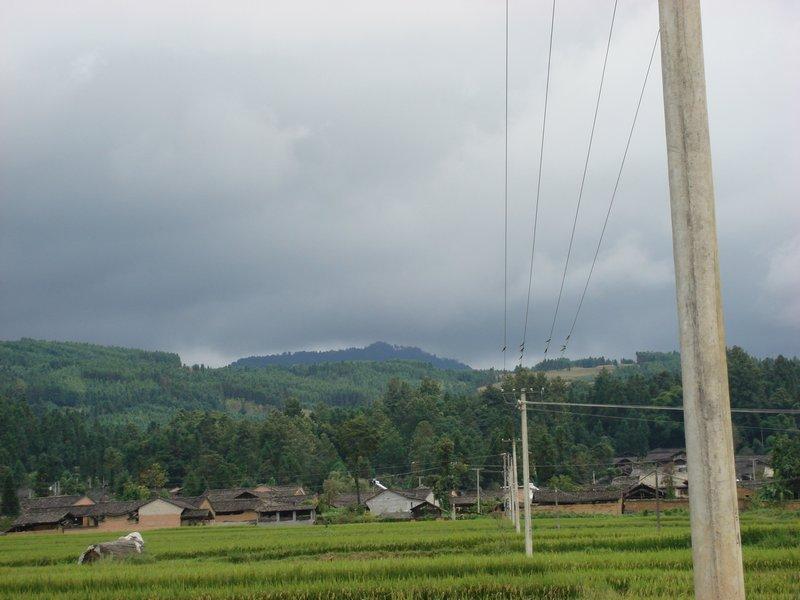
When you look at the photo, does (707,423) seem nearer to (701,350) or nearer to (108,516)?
(701,350)

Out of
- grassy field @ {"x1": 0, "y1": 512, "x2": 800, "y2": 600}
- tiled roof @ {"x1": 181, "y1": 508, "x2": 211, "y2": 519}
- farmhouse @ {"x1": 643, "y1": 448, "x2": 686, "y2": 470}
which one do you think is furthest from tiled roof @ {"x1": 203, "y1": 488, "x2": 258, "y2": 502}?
grassy field @ {"x1": 0, "y1": 512, "x2": 800, "y2": 600}

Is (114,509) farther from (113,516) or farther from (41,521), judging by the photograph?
(41,521)

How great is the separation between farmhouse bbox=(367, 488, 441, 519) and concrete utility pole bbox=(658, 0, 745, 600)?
93.6 metres

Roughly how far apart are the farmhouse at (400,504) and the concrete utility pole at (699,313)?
93.6 meters

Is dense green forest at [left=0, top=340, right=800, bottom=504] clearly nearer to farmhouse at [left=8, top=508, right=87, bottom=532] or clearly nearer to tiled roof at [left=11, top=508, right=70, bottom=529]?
farmhouse at [left=8, top=508, right=87, bottom=532]

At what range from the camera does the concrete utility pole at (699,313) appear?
6.52 metres

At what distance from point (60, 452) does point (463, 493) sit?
83.0 m

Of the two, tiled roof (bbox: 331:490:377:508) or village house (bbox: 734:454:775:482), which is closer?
tiled roof (bbox: 331:490:377:508)

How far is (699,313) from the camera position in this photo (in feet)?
21.9

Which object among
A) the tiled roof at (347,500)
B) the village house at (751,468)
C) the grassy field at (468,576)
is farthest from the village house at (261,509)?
the village house at (751,468)

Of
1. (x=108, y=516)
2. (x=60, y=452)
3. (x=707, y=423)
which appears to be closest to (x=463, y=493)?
(x=108, y=516)

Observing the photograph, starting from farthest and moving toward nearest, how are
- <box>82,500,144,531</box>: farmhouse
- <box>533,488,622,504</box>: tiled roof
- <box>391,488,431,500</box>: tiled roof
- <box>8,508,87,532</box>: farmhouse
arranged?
<box>391,488,431,500</box>: tiled roof, <box>82,500,144,531</box>: farmhouse, <box>8,508,87,532</box>: farmhouse, <box>533,488,622,504</box>: tiled roof

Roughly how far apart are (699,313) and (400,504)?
98430 mm

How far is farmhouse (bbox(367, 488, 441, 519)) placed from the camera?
328 feet
